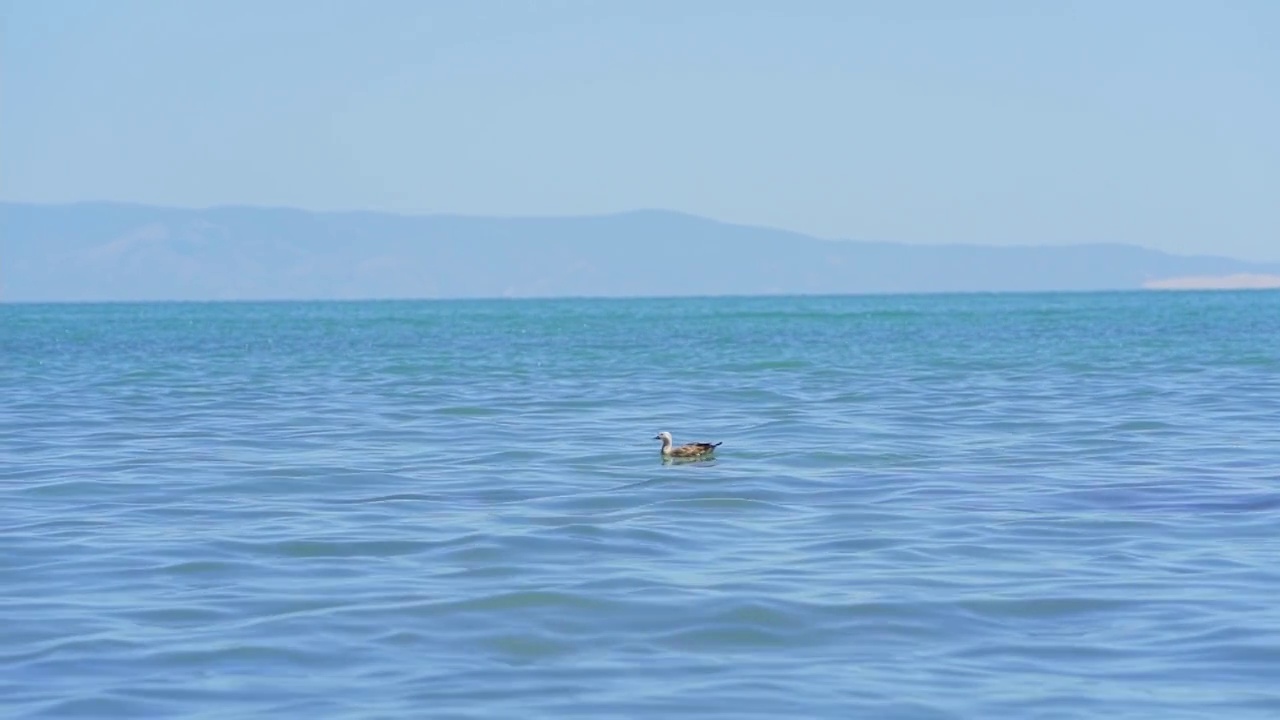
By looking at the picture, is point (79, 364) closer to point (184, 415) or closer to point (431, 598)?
point (184, 415)

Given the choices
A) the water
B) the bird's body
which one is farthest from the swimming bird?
the water

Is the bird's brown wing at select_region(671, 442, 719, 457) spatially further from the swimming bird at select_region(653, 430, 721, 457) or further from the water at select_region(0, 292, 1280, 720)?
the water at select_region(0, 292, 1280, 720)

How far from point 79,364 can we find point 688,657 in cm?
3886

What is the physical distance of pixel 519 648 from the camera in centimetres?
1018

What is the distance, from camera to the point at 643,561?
1274 centimetres

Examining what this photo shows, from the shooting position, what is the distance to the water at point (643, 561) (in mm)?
9297

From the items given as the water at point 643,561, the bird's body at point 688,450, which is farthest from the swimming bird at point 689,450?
the water at point 643,561

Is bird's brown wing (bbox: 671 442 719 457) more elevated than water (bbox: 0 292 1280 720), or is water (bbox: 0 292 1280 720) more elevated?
bird's brown wing (bbox: 671 442 719 457)

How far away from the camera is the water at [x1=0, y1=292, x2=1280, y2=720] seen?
9.30 m

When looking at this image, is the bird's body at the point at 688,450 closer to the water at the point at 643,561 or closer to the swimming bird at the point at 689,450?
the swimming bird at the point at 689,450

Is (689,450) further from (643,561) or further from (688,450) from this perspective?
(643,561)

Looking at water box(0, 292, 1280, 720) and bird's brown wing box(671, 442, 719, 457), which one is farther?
bird's brown wing box(671, 442, 719, 457)

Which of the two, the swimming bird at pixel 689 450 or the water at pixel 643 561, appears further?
the swimming bird at pixel 689 450

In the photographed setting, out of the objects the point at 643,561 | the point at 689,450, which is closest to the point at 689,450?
the point at 689,450
